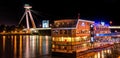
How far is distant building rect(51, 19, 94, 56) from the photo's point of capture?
22.6 m

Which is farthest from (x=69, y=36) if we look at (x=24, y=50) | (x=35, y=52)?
(x=24, y=50)

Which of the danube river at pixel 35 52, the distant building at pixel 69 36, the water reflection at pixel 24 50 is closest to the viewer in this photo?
the distant building at pixel 69 36

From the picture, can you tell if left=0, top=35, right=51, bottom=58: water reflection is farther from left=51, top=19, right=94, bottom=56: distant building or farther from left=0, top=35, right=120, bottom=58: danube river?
left=51, top=19, right=94, bottom=56: distant building

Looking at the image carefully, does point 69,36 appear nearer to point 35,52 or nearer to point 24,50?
point 35,52

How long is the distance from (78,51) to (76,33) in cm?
234

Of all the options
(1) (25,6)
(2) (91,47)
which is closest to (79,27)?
(2) (91,47)

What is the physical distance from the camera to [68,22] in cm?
2317

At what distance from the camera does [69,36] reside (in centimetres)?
2275

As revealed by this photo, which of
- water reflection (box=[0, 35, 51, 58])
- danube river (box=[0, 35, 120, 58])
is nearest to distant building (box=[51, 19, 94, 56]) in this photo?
danube river (box=[0, 35, 120, 58])

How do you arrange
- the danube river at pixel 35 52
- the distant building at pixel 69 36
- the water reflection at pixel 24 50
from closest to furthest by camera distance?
1. the distant building at pixel 69 36
2. the danube river at pixel 35 52
3. the water reflection at pixel 24 50

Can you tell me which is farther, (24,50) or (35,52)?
(24,50)

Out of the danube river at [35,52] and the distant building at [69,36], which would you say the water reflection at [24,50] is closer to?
the danube river at [35,52]

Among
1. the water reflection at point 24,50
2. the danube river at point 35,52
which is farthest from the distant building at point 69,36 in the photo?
the water reflection at point 24,50

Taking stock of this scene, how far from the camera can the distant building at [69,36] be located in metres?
22.6
